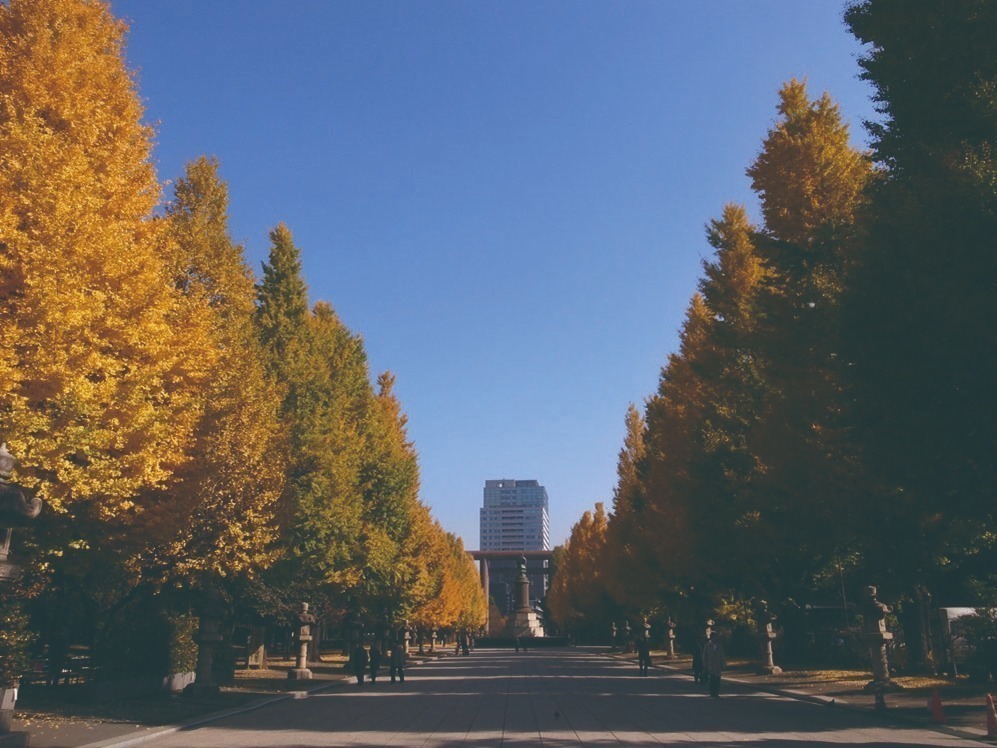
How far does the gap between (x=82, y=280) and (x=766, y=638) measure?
949 inches

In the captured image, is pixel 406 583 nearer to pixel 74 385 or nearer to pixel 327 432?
pixel 327 432

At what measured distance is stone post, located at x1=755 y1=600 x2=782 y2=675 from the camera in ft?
89.9

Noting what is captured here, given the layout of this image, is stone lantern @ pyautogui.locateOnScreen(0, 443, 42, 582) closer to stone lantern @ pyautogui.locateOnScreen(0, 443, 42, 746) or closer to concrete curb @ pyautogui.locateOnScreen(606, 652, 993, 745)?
stone lantern @ pyautogui.locateOnScreen(0, 443, 42, 746)

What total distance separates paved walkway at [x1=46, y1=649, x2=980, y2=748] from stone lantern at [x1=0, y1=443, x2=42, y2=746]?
1620 mm

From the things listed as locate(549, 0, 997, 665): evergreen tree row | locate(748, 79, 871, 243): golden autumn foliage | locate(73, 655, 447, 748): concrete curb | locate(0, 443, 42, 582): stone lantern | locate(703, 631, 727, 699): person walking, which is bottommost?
locate(73, 655, 447, 748): concrete curb

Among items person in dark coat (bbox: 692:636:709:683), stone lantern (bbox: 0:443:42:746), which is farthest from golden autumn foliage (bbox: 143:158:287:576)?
person in dark coat (bbox: 692:636:709:683)

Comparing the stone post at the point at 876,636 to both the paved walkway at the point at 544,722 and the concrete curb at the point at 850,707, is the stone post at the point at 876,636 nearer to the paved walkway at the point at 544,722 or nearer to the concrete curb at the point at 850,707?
the concrete curb at the point at 850,707

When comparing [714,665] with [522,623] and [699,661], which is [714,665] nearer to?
[699,661]

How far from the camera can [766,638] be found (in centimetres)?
2759

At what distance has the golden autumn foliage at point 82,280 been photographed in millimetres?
12914

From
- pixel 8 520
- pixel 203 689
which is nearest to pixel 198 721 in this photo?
pixel 203 689

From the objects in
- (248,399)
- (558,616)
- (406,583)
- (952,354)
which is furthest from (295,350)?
(558,616)

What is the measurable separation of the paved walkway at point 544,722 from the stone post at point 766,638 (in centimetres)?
420

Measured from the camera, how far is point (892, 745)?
11.9 metres
